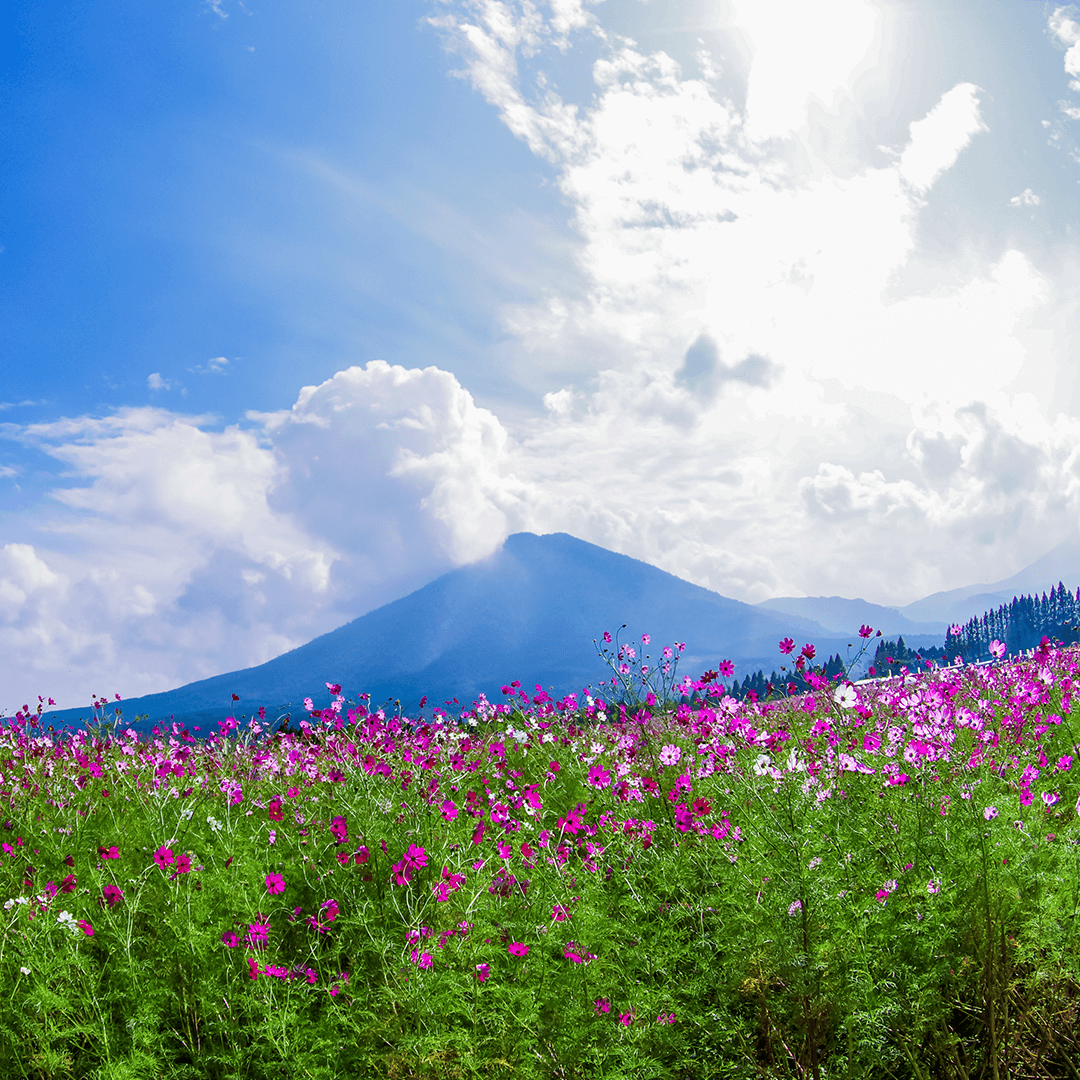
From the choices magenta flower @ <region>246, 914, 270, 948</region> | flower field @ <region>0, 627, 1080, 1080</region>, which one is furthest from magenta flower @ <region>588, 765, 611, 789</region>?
magenta flower @ <region>246, 914, 270, 948</region>

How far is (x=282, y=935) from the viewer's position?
438 centimetres

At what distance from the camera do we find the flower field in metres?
3.28

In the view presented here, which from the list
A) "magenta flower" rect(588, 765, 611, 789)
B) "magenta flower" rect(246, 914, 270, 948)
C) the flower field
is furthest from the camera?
"magenta flower" rect(588, 765, 611, 789)

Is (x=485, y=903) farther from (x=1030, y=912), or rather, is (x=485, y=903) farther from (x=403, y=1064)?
(x=1030, y=912)

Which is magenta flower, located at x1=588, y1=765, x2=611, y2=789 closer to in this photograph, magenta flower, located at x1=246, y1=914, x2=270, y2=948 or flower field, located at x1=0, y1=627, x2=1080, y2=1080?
flower field, located at x1=0, y1=627, x2=1080, y2=1080

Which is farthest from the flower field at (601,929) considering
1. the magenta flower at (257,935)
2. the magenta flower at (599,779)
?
the magenta flower at (599,779)

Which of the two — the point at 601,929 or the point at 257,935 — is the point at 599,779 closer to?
the point at 601,929

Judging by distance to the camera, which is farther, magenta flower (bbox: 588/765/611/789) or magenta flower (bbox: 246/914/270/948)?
magenta flower (bbox: 588/765/611/789)

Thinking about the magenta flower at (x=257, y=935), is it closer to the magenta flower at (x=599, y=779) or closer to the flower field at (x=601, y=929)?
the flower field at (x=601, y=929)

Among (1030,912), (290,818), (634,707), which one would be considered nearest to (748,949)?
(1030,912)

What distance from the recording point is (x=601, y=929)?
3721 mm

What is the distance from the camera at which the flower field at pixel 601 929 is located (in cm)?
328

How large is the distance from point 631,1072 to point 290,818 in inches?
149

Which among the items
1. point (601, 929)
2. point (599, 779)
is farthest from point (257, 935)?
point (599, 779)
